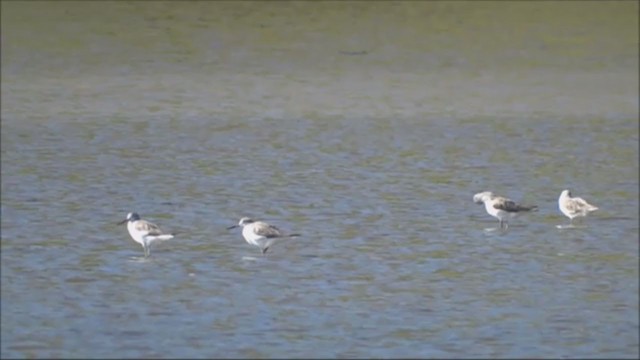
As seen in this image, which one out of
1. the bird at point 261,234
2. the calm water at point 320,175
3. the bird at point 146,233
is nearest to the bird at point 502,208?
the calm water at point 320,175

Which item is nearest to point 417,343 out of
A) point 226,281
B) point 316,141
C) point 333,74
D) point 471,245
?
point 226,281

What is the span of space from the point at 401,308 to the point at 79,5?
12.5 metres

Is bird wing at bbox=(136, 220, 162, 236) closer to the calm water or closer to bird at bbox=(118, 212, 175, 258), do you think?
bird at bbox=(118, 212, 175, 258)

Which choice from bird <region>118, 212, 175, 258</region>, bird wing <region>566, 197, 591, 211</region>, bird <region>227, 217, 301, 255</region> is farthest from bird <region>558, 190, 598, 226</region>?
bird <region>118, 212, 175, 258</region>

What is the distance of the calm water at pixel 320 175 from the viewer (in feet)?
26.3

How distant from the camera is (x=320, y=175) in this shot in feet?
42.0

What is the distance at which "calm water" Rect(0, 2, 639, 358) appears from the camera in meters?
8.02

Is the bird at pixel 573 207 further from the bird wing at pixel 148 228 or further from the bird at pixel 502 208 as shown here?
the bird wing at pixel 148 228

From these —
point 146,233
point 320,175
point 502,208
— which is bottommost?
point 146,233

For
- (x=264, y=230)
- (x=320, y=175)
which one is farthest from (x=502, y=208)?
(x=320, y=175)

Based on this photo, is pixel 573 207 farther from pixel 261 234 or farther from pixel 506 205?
pixel 261 234

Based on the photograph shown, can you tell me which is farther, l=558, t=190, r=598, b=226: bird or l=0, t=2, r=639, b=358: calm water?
l=558, t=190, r=598, b=226: bird

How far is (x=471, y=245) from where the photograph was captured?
1007 cm

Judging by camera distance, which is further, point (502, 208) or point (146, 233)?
point (502, 208)
